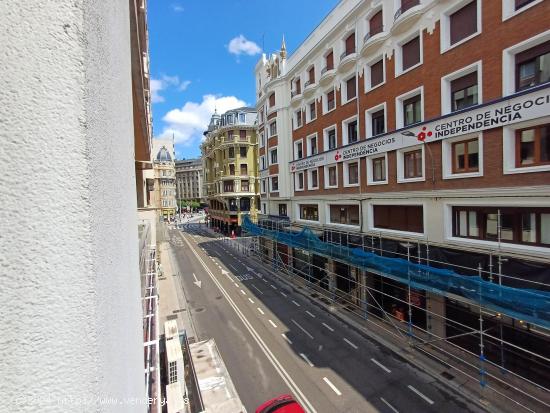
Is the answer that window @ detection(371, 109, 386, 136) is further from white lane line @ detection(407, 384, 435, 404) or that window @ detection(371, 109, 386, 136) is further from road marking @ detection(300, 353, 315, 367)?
road marking @ detection(300, 353, 315, 367)

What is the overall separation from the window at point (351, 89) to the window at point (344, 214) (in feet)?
23.0

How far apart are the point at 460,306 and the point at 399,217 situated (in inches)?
190

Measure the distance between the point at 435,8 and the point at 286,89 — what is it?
48.2 ft

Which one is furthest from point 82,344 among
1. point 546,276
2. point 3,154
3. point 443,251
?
point 443,251

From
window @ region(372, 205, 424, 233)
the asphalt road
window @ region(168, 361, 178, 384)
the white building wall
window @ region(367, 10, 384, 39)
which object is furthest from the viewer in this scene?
window @ region(367, 10, 384, 39)

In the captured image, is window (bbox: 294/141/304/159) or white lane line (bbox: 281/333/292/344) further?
window (bbox: 294/141/304/159)

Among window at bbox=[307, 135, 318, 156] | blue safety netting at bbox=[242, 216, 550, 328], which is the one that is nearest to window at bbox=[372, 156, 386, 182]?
blue safety netting at bbox=[242, 216, 550, 328]

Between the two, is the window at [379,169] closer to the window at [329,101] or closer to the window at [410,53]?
the window at [410,53]

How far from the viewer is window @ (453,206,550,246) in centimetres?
963

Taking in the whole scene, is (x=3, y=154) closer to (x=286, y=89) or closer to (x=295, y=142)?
(x=295, y=142)

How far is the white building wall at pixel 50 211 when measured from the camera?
77 centimetres

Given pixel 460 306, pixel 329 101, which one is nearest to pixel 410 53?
pixel 329 101

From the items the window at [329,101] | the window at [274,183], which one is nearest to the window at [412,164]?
the window at [329,101]

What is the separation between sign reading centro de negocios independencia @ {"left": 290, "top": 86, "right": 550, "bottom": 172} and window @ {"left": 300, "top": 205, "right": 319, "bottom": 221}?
6.23 m
